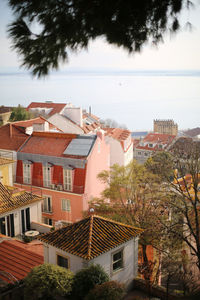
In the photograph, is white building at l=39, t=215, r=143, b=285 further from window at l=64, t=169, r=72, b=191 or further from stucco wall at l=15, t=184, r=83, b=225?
window at l=64, t=169, r=72, b=191

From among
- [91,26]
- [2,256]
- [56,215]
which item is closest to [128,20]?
[91,26]

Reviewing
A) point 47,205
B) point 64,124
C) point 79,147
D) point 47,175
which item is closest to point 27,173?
point 47,175

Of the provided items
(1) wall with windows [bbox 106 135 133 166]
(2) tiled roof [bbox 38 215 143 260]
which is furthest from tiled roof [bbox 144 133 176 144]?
(2) tiled roof [bbox 38 215 143 260]

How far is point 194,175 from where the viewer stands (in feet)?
19.4

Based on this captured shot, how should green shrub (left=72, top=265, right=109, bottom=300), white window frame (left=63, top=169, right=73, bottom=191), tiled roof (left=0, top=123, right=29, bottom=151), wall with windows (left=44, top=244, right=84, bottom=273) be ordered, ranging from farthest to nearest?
tiled roof (left=0, top=123, right=29, bottom=151) < white window frame (left=63, top=169, right=73, bottom=191) < wall with windows (left=44, top=244, right=84, bottom=273) < green shrub (left=72, top=265, right=109, bottom=300)

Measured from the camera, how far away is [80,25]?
7.30 feet

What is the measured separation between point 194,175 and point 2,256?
11.9 ft

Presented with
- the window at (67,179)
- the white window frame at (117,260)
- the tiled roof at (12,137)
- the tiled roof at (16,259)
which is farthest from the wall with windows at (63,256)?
the tiled roof at (12,137)

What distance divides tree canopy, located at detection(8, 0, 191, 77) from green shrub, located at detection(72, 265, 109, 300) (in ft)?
7.09

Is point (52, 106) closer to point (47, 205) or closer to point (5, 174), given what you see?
point (47, 205)

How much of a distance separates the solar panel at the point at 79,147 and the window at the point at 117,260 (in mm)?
4722

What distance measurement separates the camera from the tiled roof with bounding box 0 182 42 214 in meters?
6.26

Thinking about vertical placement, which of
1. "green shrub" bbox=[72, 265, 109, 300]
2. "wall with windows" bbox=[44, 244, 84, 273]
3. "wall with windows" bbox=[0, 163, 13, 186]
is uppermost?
"wall with windows" bbox=[0, 163, 13, 186]

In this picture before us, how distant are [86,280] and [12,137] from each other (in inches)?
304
